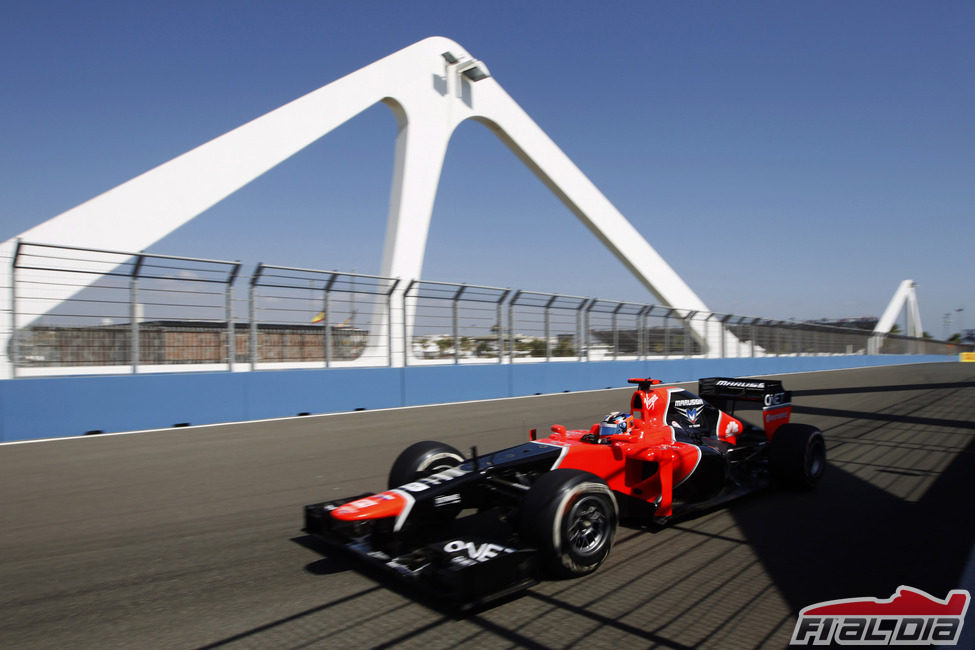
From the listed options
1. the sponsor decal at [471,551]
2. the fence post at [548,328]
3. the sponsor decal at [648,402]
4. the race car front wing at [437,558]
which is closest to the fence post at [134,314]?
the race car front wing at [437,558]

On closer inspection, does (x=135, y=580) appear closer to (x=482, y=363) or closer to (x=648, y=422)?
(x=648, y=422)

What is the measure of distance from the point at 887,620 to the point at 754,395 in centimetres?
345

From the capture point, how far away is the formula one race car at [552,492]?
3.47 meters

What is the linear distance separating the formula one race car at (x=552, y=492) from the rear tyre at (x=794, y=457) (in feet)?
0.04

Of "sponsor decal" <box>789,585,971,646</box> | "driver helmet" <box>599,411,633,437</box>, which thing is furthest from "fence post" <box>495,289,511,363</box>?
"sponsor decal" <box>789,585,971,646</box>

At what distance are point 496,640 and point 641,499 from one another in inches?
73.3

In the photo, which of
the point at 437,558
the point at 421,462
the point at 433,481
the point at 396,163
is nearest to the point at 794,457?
the point at 421,462

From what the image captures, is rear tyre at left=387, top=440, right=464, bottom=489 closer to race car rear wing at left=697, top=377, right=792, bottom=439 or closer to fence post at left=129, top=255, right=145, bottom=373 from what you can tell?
race car rear wing at left=697, top=377, right=792, bottom=439

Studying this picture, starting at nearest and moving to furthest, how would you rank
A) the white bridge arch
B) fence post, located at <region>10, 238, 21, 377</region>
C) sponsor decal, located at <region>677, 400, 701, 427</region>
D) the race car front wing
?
the race car front wing < sponsor decal, located at <region>677, 400, 701, 427</region> < fence post, located at <region>10, 238, 21, 377</region> < the white bridge arch

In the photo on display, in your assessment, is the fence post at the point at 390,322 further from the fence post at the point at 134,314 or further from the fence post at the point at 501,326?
the fence post at the point at 134,314

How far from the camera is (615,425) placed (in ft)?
15.8

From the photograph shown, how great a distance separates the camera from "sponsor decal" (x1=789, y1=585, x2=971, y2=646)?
3078 millimetres

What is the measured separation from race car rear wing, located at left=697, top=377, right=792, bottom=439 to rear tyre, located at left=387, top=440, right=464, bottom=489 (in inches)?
124

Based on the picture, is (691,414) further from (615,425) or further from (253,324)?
(253,324)
